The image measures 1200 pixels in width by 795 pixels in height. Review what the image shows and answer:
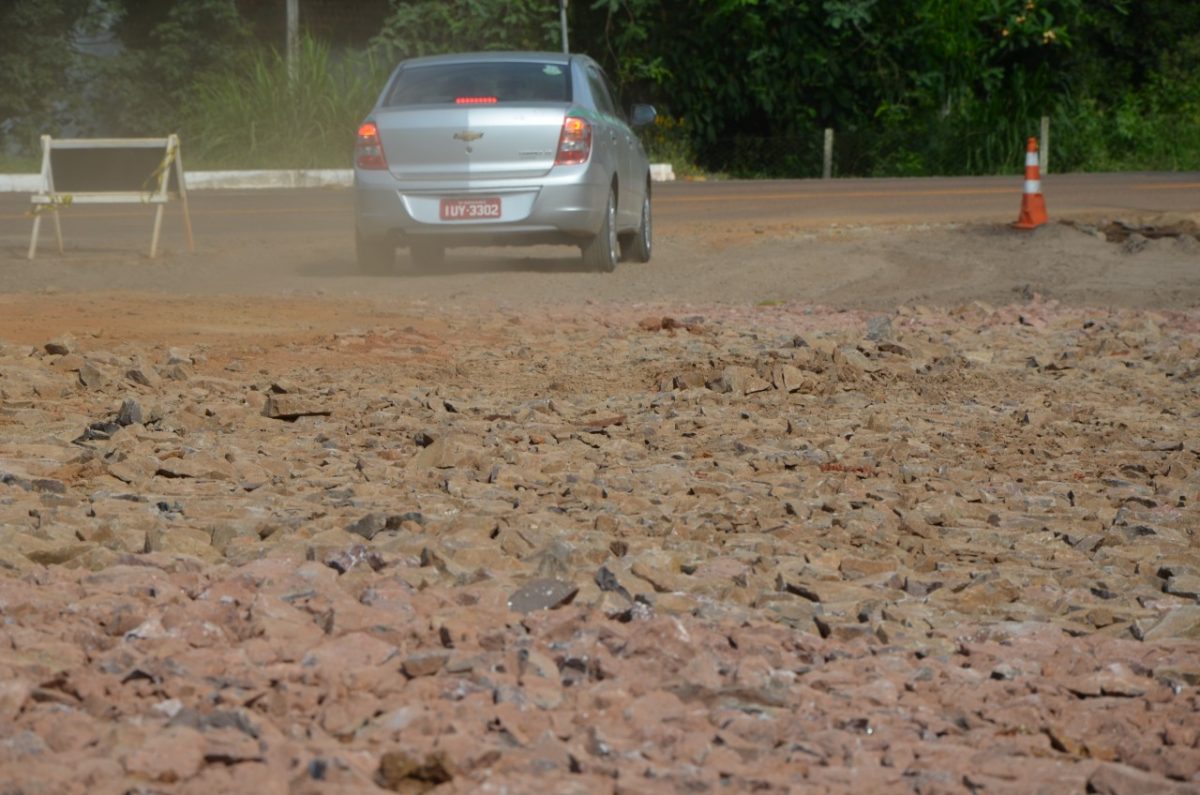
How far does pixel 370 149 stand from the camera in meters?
12.2

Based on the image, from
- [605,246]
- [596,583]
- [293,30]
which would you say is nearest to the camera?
[596,583]

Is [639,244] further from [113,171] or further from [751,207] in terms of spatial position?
[751,207]

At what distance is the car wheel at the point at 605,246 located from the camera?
12.5 meters

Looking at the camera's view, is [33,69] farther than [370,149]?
Yes

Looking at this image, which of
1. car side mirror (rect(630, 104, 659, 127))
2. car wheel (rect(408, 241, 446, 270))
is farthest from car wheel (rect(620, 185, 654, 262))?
car wheel (rect(408, 241, 446, 270))

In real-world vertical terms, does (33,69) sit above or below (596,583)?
above

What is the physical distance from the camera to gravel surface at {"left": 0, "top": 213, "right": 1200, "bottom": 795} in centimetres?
303

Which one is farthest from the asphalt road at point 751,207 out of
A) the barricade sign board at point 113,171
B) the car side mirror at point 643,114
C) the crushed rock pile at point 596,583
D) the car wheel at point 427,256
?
the crushed rock pile at point 596,583

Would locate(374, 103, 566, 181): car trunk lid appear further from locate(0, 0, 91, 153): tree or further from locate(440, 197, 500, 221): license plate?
locate(0, 0, 91, 153): tree

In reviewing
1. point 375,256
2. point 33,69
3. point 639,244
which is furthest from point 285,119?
point 375,256

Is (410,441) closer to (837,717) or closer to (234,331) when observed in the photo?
(837,717)

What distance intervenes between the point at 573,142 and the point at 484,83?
33.4 inches

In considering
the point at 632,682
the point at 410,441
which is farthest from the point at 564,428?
the point at 632,682

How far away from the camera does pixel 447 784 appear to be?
285cm
